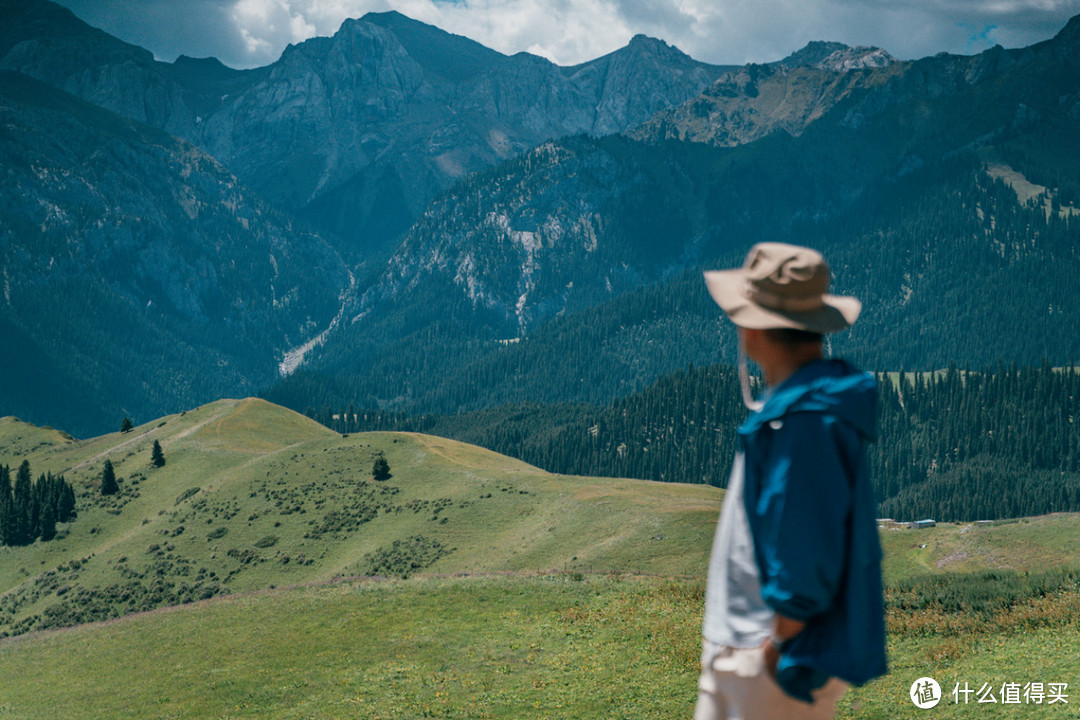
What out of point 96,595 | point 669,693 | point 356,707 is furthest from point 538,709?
point 96,595

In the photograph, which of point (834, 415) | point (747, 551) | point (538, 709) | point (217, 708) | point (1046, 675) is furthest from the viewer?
point (217, 708)

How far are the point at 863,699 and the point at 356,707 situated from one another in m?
14.7

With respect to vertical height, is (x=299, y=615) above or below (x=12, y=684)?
above

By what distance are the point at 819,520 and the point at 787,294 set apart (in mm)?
2035

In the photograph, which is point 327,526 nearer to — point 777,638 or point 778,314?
point 777,638

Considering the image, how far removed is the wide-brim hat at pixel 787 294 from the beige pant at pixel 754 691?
9.89 ft

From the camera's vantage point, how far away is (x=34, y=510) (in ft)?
394

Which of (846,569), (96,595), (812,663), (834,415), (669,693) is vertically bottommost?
(96,595)

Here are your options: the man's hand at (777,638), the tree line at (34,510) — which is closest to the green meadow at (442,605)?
the tree line at (34,510)

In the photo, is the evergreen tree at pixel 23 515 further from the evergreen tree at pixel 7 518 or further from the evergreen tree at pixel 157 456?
the evergreen tree at pixel 157 456

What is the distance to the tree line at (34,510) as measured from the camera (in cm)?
11900

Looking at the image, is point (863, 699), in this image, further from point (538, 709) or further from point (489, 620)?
point (489, 620)

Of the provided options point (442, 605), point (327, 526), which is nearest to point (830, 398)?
point (442, 605)

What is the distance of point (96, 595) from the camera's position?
301 ft
